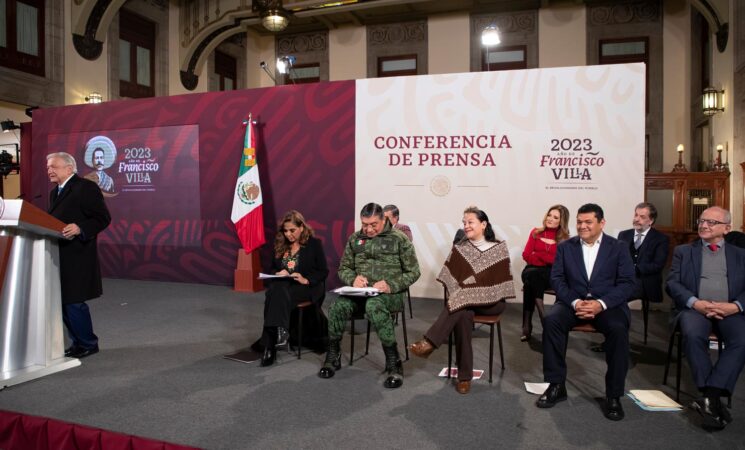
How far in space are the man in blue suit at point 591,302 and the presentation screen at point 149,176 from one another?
5145mm

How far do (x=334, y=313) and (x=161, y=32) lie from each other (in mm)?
10674

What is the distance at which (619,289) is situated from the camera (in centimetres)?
299

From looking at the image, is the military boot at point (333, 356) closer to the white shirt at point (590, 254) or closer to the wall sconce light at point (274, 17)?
the white shirt at point (590, 254)

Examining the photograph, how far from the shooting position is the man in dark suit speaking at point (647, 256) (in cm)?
423

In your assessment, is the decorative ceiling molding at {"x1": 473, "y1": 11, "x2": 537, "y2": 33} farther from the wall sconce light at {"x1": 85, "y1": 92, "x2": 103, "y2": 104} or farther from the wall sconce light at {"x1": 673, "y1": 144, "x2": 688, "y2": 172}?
the wall sconce light at {"x1": 85, "y1": 92, "x2": 103, "y2": 104}

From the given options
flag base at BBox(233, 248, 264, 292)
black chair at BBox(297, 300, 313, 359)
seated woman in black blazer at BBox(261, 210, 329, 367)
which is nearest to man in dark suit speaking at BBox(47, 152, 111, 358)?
seated woman in black blazer at BBox(261, 210, 329, 367)

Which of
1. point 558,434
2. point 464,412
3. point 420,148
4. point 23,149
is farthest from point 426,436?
point 23,149

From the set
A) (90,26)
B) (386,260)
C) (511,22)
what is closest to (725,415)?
(386,260)

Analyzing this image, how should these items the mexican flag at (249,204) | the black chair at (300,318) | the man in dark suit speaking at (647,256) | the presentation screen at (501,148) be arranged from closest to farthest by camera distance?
the black chair at (300,318) → the man in dark suit speaking at (647,256) → the presentation screen at (501,148) → the mexican flag at (249,204)

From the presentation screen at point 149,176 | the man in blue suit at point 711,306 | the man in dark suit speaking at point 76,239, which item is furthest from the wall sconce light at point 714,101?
the man in dark suit speaking at point 76,239

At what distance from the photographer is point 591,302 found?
2934mm

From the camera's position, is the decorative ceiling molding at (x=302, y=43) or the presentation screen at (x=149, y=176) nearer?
the presentation screen at (x=149, y=176)

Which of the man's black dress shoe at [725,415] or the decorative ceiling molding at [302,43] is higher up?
the decorative ceiling molding at [302,43]

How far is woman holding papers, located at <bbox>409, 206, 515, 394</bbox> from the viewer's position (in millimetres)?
3092
